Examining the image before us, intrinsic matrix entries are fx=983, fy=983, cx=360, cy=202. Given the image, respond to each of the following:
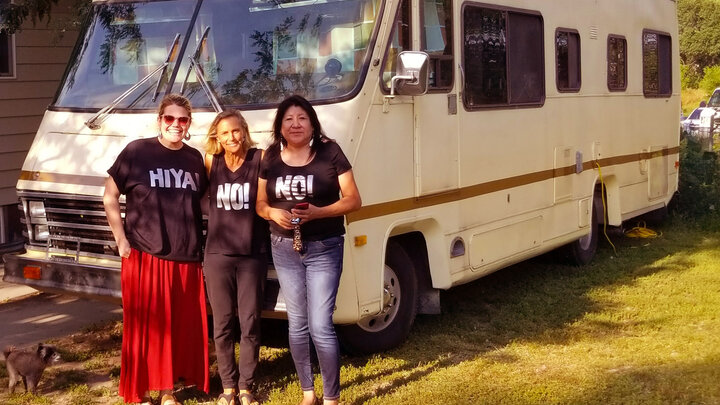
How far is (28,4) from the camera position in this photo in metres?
8.08

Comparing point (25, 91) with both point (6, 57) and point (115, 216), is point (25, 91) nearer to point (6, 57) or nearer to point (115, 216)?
point (6, 57)

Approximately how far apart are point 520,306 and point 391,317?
1.82 meters

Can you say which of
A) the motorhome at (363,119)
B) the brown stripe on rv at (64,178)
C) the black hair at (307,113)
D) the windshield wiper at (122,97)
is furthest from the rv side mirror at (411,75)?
the brown stripe on rv at (64,178)

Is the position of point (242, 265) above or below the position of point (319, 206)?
below

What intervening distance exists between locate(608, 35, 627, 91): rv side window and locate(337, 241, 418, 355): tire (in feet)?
12.9

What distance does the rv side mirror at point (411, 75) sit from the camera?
604 centimetres

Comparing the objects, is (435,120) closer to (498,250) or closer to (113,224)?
(498,250)

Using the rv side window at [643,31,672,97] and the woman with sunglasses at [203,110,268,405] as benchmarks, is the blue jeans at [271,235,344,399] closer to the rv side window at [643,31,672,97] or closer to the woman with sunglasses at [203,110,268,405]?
the woman with sunglasses at [203,110,268,405]

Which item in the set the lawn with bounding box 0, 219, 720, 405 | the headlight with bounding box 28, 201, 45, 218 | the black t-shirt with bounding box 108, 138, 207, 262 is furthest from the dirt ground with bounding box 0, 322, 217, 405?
the black t-shirt with bounding box 108, 138, 207, 262

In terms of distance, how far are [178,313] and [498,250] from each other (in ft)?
9.55

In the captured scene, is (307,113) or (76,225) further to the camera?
(76,225)

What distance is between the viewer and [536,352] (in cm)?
678

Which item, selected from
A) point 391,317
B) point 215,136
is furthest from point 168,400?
point 391,317

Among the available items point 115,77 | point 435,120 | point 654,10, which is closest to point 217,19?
point 115,77
